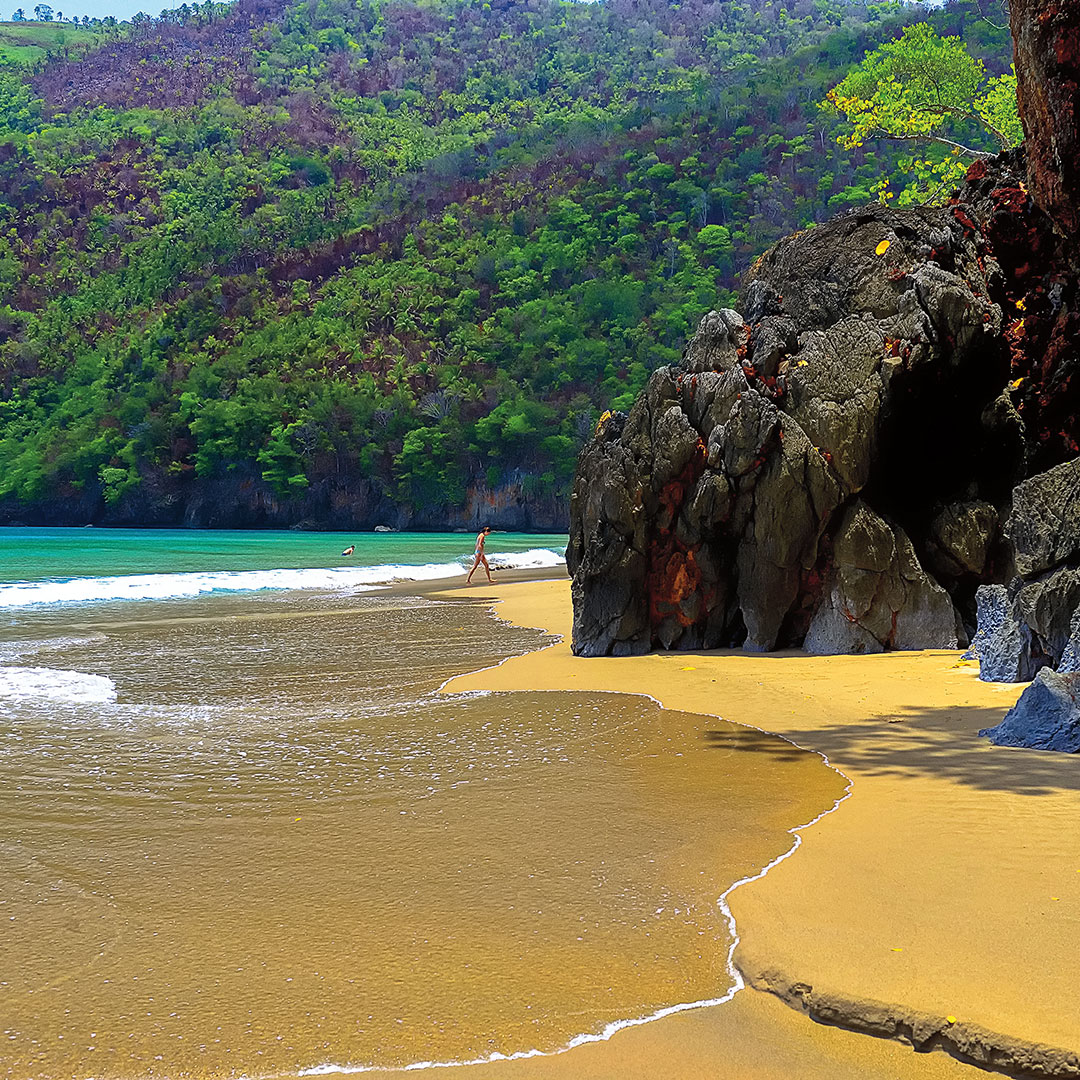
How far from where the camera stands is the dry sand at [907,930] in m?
2.73

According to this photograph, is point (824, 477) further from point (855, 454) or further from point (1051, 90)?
point (1051, 90)

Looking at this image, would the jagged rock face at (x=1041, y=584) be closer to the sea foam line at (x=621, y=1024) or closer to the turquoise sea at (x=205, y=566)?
the sea foam line at (x=621, y=1024)

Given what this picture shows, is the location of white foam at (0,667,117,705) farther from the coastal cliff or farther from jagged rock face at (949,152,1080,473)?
jagged rock face at (949,152,1080,473)

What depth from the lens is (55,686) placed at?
901 centimetres

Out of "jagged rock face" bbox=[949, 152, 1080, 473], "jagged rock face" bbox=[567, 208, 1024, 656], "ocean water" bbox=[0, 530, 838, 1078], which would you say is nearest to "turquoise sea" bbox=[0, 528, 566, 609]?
"jagged rock face" bbox=[567, 208, 1024, 656]

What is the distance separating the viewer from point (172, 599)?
20.4 metres

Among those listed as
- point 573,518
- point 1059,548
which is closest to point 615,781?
point 1059,548

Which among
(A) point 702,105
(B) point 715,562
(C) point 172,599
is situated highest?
(A) point 702,105

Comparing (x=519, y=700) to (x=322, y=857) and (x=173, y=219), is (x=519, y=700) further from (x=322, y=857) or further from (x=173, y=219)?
(x=173, y=219)

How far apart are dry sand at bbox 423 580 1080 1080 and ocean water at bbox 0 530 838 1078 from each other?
0.54 ft

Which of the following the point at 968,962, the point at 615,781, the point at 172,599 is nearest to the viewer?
the point at 968,962


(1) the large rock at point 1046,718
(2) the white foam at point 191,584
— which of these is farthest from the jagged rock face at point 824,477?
(2) the white foam at point 191,584

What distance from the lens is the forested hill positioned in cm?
7225

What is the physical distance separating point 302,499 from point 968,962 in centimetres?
7275
